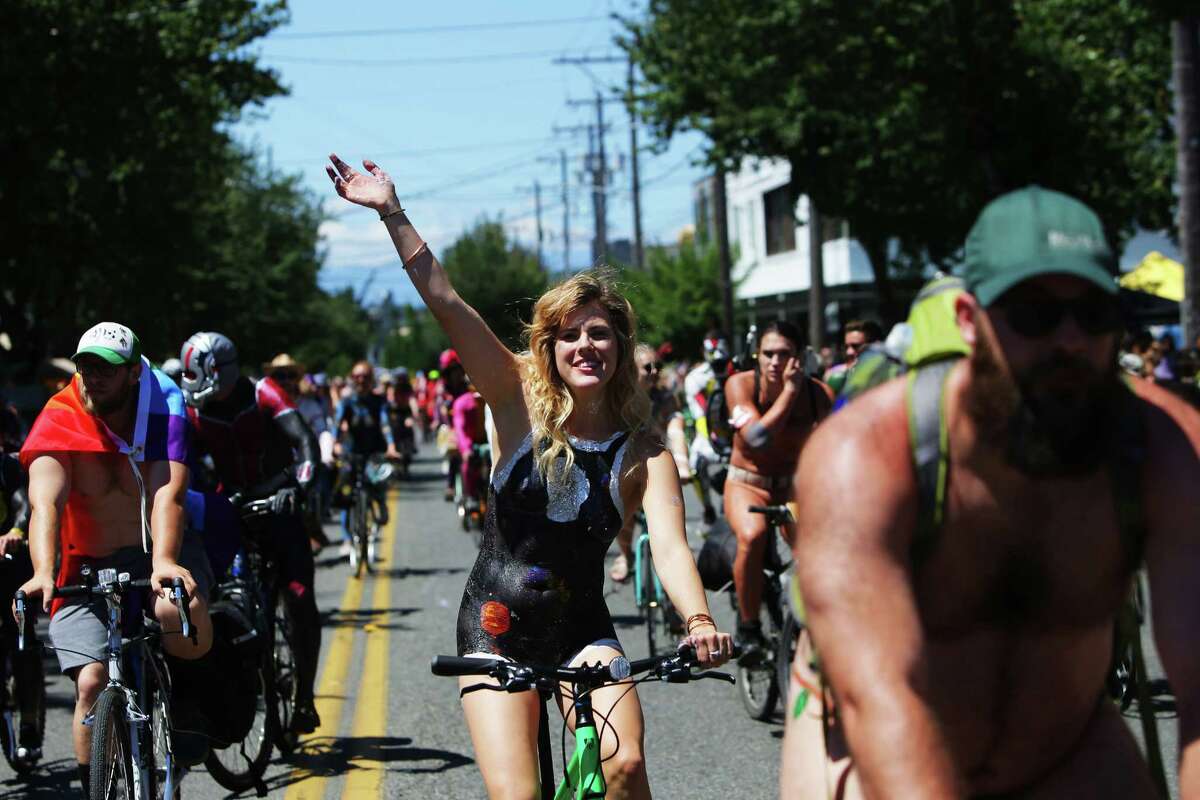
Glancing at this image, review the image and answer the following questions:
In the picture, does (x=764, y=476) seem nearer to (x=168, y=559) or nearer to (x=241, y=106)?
(x=168, y=559)

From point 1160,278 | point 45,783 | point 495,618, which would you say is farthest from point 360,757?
point 1160,278

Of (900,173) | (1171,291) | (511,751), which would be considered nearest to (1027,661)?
(511,751)

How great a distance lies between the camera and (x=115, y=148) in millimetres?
26672

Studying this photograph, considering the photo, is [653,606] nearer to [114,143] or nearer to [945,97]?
[945,97]

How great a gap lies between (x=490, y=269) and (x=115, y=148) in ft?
240

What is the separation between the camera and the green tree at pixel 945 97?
25.3m

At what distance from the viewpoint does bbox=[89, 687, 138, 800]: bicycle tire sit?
5.38 metres

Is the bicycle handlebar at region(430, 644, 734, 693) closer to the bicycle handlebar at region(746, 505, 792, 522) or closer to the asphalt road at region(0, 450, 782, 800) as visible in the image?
the asphalt road at region(0, 450, 782, 800)

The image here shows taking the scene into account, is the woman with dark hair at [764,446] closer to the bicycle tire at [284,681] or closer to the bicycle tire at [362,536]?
the bicycle tire at [284,681]

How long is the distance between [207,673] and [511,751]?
2966 millimetres

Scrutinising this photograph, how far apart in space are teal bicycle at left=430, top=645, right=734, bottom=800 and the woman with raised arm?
13 cm

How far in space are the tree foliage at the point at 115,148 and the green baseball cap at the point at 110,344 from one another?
19.0 metres

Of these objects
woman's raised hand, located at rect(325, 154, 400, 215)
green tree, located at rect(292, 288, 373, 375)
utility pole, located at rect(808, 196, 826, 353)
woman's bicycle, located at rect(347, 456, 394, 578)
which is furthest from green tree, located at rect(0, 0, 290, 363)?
green tree, located at rect(292, 288, 373, 375)

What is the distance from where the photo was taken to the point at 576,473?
4.51 metres
